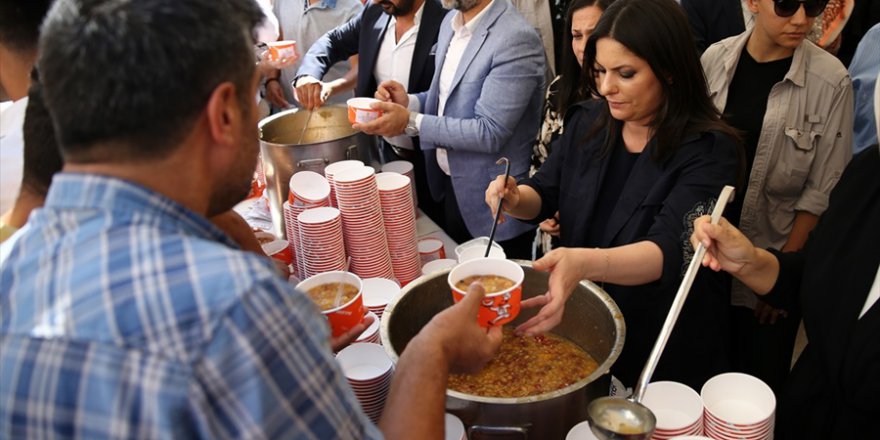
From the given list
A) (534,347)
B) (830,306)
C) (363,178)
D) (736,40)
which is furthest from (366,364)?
(736,40)

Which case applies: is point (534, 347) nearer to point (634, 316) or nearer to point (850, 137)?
point (634, 316)

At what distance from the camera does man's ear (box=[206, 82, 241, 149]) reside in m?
0.90

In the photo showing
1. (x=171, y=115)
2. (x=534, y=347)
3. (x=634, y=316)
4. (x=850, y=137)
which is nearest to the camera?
(x=171, y=115)

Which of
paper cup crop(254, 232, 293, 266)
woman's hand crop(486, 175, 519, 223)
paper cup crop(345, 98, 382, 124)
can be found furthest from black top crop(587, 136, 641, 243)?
paper cup crop(254, 232, 293, 266)

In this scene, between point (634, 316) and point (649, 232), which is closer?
point (649, 232)

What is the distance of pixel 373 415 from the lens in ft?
5.25

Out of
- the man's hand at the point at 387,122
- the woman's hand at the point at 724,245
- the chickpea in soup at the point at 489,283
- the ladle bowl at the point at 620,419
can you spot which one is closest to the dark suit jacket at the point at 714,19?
the man's hand at the point at 387,122

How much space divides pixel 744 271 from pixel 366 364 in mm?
1038

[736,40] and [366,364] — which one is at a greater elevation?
[736,40]

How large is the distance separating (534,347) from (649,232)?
1.67 feet

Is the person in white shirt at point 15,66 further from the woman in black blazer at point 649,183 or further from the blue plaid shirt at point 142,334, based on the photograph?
the woman in black blazer at point 649,183

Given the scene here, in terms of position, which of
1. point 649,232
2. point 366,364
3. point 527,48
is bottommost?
point 366,364

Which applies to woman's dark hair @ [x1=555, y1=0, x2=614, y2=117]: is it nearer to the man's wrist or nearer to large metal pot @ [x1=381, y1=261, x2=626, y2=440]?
the man's wrist

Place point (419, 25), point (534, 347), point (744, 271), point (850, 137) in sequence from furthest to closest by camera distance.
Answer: point (419, 25) → point (850, 137) → point (534, 347) → point (744, 271)
